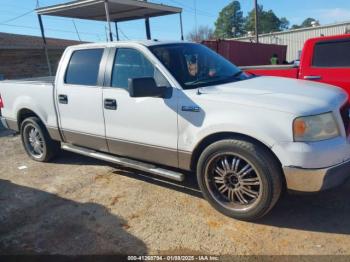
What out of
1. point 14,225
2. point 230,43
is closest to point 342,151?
point 14,225

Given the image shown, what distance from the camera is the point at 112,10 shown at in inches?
465

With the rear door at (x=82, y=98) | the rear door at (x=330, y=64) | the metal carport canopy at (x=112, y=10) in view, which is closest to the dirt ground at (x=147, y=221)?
the rear door at (x=82, y=98)

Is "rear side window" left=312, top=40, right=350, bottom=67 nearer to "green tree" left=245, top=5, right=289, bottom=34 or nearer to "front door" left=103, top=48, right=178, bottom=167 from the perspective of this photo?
"front door" left=103, top=48, right=178, bottom=167

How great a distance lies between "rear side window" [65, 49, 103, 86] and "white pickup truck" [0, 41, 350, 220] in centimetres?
2

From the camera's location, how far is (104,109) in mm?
4711

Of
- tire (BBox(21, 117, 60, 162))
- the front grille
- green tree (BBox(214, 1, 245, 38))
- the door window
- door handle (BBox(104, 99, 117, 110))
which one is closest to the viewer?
the front grille

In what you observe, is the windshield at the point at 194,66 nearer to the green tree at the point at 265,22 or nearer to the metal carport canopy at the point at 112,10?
the metal carport canopy at the point at 112,10

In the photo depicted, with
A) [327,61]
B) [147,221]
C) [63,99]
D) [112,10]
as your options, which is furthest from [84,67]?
[112,10]

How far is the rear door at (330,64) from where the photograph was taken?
5.58m

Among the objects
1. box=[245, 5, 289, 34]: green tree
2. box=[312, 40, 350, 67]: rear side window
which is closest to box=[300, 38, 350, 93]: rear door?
box=[312, 40, 350, 67]: rear side window

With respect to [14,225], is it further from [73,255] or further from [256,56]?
[256,56]

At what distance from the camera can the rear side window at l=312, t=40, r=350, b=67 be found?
5.67 m

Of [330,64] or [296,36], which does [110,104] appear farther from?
[296,36]

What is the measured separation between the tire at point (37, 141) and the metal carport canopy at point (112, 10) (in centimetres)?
499
